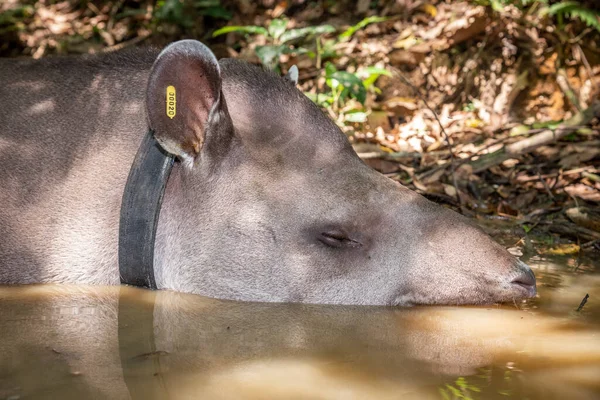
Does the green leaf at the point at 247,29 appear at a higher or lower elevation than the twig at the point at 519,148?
Answer: higher

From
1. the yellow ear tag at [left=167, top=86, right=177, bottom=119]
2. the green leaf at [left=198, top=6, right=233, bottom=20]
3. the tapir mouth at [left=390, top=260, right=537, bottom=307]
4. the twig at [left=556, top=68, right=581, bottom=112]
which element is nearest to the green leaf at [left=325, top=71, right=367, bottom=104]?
the twig at [left=556, top=68, right=581, bottom=112]

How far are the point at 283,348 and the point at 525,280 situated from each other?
129cm

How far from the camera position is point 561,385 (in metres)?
2.25

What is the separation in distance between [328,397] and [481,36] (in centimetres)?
723

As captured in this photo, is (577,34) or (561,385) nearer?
(561,385)

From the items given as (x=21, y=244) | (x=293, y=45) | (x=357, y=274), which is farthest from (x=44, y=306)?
(x=293, y=45)

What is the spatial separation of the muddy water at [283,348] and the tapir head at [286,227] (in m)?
0.12

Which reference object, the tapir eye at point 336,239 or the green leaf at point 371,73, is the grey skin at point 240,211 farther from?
the green leaf at point 371,73

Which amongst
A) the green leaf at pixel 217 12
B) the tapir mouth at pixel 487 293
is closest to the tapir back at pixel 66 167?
the tapir mouth at pixel 487 293

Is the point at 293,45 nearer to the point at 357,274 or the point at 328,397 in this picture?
the point at 357,274

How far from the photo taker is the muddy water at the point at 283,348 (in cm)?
220

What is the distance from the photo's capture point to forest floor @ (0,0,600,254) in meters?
5.76

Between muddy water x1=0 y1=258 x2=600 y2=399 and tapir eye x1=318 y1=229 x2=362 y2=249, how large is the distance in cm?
31

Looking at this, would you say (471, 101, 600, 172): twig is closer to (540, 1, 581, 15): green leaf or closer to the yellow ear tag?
(540, 1, 581, 15): green leaf
